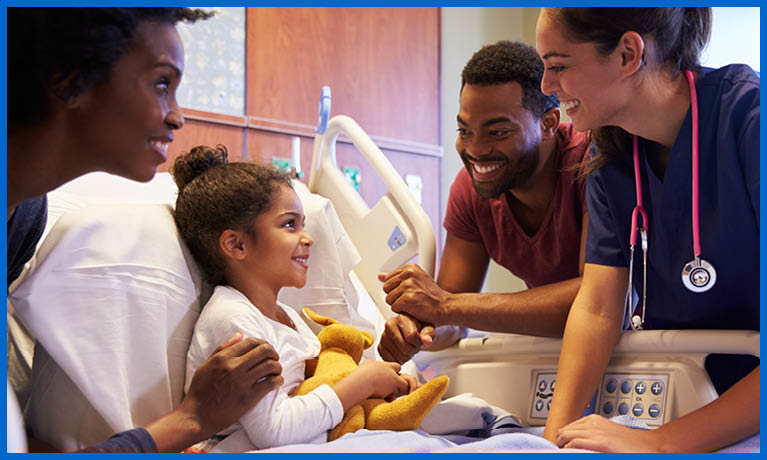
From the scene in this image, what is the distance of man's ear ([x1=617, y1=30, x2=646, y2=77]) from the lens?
52.7 inches

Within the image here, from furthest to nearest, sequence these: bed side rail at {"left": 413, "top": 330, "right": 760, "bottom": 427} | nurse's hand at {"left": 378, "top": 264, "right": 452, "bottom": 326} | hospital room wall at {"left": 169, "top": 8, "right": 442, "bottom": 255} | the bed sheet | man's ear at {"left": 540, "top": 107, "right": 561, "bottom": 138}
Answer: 1. hospital room wall at {"left": 169, "top": 8, "right": 442, "bottom": 255}
2. man's ear at {"left": 540, "top": 107, "right": 561, "bottom": 138}
3. nurse's hand at {"left": 378, "top": 264, "right": 452, "bottom": 326}
4. bed side rail at {"left": 413, "top": 330, "right": 760, "bottom": 427}
5. the bed sheet

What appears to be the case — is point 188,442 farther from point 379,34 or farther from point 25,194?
point 379,34

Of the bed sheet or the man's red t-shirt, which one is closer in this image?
the bed sheet

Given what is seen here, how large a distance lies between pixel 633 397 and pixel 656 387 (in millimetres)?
54

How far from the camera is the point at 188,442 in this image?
122 cm

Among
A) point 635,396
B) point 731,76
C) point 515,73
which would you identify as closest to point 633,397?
point 635,396

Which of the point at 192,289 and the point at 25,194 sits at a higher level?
the point at 25,194

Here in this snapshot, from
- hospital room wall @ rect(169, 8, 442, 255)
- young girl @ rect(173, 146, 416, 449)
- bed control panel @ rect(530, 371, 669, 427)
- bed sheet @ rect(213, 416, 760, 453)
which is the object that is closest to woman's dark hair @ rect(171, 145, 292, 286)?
young girl @ rect(173, 146, 416, 449)

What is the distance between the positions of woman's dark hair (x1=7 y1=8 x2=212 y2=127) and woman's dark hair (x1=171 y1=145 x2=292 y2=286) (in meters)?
0.60

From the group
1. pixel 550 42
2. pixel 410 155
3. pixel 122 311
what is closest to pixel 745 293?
pixel 550 42

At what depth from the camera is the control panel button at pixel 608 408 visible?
155cm

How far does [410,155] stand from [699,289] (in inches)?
129

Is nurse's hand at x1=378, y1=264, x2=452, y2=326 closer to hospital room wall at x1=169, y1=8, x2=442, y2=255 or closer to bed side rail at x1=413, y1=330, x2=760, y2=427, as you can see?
bed side rail at x1=413, y1=330, x2=760, y2=427

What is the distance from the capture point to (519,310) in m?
1.77
